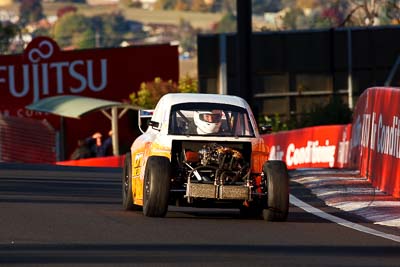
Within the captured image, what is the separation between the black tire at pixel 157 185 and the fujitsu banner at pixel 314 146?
12.6m

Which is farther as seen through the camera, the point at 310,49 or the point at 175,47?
the point at 175,47

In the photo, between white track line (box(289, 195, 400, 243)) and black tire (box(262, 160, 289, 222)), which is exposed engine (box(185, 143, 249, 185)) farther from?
white track line (box(289, 195, 400, 243))

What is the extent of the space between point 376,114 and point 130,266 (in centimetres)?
1216

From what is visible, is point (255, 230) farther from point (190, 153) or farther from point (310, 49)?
point (310, 49)

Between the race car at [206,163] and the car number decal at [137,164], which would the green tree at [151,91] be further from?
the race car at [206,163]

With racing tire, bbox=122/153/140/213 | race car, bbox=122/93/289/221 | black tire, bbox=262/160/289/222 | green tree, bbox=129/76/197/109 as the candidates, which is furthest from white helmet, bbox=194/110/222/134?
green tree, bbox=129/76/197/109

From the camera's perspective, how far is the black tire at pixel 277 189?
51.5 ft

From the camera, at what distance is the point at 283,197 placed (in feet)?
51.8

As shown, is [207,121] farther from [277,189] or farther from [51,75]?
[51,75]

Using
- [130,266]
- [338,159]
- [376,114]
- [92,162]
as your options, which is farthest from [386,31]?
[130,266]

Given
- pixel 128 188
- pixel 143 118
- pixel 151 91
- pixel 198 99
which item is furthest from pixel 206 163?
pixel 151 91

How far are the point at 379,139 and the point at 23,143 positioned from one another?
27714 mm

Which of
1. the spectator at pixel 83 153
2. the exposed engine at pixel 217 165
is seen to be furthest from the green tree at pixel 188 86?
the exposed engine at pixel 217 165

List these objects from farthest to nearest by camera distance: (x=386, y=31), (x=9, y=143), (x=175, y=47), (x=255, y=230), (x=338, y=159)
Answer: (x=175, y=47) < (x=386, y=31) < (x=9, y=143) < (x=338, y=159) < (x=255, y=230)
